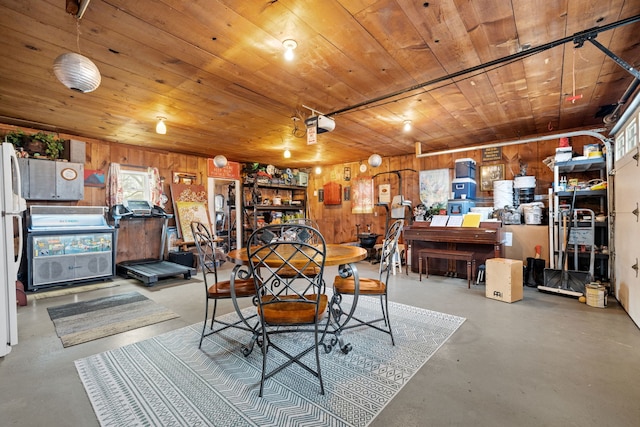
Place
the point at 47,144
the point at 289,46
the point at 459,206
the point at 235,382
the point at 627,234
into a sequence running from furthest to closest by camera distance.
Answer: the point at 459,206
the point at 47,144
the point at 627,234
the point at 289,46
the point at 235,382

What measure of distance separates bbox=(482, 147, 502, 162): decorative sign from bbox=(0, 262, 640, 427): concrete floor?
297 centimetres

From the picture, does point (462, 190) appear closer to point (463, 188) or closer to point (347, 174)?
point (463, 188)

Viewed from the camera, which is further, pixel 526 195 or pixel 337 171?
pixel 337 171

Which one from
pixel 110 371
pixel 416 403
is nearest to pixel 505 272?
pixel 416 403

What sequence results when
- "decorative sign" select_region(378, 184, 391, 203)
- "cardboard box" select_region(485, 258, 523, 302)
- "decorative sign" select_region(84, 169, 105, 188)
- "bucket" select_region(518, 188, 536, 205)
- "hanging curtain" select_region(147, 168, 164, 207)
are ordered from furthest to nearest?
1. "decorative sign" select_region(378, 184, 391, 203)
2. "hanging curtain" select_region(147, 168, 164, 207)
3. "decorative sign" select_region(84, 169, 105, 188)
4. "bucket" select_region(518, 188, 536, 205)
5. "cardboard box" select_region(485, 258, 523, 302)

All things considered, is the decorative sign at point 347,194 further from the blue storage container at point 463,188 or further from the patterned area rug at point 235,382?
the patterned area rug at point 235,382

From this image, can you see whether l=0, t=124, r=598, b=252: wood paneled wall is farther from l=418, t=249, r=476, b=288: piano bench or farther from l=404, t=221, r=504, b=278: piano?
l=418, t=249, r=476, b=288: piano bench

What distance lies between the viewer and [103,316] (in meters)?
3.19

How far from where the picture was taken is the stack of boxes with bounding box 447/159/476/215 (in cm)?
519

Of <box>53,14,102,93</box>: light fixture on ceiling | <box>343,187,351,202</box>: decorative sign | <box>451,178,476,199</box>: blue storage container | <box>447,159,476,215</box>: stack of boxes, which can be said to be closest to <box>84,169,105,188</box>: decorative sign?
<box>53,14,102,93</box>: light fixture on ceiling

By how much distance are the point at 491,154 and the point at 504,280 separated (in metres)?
2.89

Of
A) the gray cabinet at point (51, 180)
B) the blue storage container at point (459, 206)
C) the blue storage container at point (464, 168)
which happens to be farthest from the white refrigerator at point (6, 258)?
the blue storage container at point (464, 168)

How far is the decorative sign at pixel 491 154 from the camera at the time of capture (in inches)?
213

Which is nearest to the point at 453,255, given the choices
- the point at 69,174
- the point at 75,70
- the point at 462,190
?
the point at 462,190
